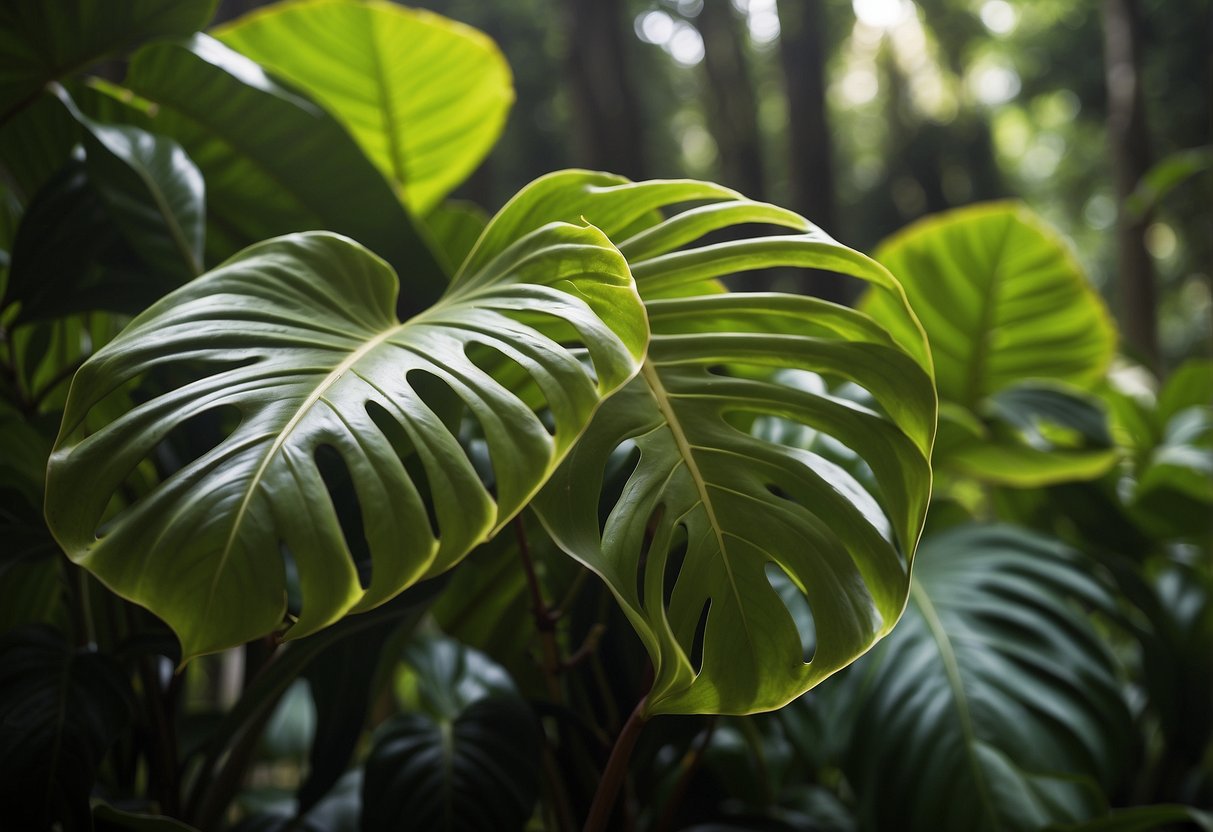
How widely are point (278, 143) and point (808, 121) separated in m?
1.80

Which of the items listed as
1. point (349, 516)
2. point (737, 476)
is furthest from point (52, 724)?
point (737, 476)

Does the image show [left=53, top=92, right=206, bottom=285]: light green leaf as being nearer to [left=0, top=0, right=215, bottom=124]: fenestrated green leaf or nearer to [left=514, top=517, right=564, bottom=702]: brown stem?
[left=0, top=0, right=215, bottom=124]: fenestrated green leaf

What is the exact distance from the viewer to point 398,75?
106cm

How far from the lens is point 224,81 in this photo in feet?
2.50

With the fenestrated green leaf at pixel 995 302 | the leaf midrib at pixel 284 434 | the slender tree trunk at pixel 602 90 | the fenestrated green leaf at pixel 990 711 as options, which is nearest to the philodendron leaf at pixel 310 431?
the leaf midrib at pixel 284 434

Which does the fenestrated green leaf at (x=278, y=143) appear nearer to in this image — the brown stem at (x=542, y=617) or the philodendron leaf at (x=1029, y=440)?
the brown stem at (x=542, y=617)

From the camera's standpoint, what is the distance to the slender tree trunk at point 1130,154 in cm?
221

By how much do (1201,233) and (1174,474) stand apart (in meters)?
4.12

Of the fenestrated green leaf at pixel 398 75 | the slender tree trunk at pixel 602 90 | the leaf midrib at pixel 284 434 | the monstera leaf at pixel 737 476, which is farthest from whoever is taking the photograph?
the slender tree trunk at pixel 602 90

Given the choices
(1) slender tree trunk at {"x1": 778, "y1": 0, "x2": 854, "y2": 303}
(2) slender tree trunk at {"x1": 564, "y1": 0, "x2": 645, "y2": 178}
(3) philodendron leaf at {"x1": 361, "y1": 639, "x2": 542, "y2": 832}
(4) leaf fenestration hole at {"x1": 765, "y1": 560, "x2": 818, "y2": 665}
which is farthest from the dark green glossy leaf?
(1) slender tree trunk at {"x1": 778, "y1": 0, "x2": 854, "y2": 303}

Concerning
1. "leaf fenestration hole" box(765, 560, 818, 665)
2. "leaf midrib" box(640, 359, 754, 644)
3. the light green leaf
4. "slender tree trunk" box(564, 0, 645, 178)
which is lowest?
"leaf fenestration hole" box(765, 560, 818, 665)

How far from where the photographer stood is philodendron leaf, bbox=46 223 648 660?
13.4 inches

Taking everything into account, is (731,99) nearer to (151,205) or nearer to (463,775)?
(151,205)

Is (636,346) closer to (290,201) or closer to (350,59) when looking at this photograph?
(290,201)
